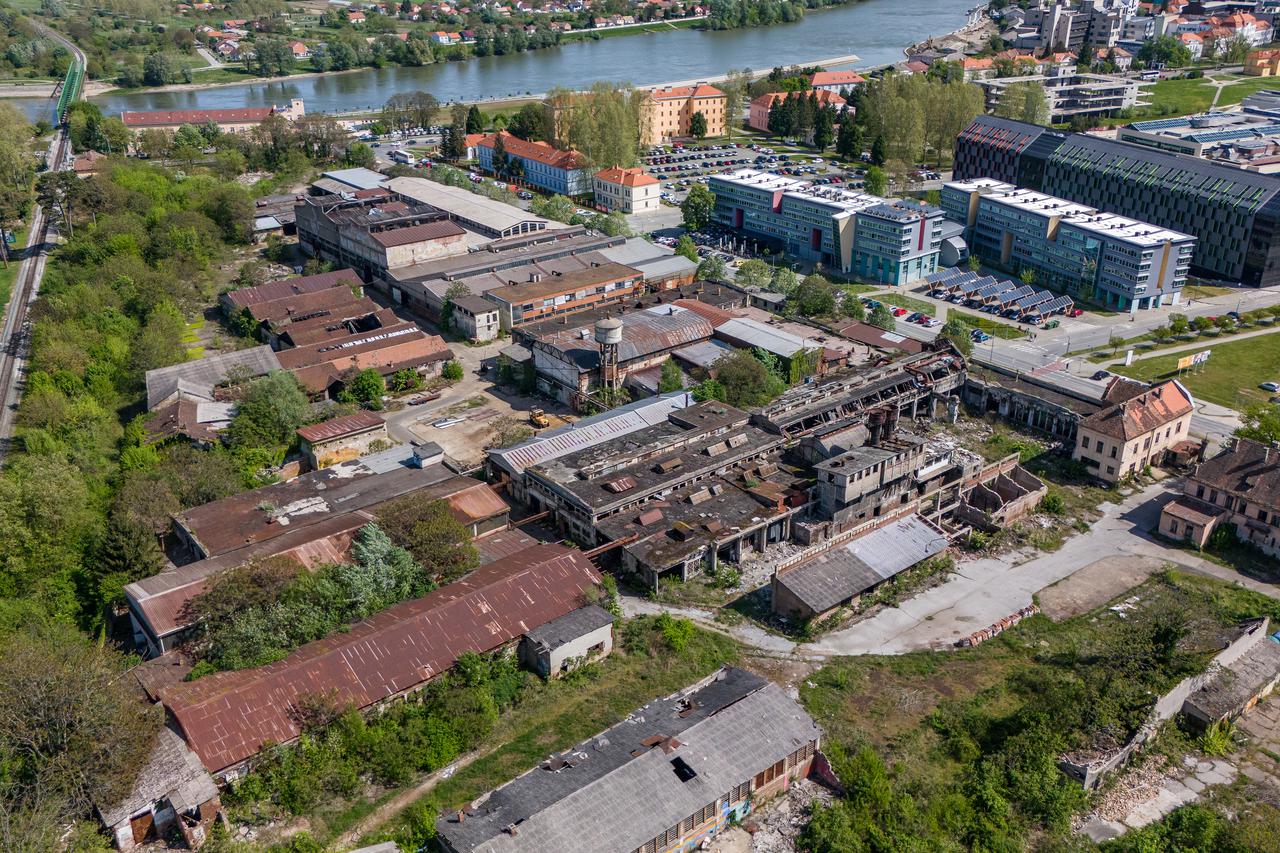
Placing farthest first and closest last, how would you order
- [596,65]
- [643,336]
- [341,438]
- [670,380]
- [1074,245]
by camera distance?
1. [596,65]
2. [1074,245]
3. [643,336]
4. [670,380]
5. [341,438]

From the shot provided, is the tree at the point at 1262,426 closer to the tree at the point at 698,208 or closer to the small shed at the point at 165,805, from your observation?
the tree at the point at 698,208

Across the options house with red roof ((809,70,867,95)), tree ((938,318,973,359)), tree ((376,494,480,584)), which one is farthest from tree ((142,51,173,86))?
tree ((376,494,480,584))

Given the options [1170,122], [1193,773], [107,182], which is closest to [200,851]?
[1193,773]

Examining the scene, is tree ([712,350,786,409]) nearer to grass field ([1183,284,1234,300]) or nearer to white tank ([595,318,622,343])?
white tank ([595,318,622,343])

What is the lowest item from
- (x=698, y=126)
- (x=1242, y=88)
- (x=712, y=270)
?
(x=712, y=270)

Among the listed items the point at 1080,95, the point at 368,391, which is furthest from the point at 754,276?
the point at 1080,95

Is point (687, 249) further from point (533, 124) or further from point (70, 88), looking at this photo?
point (70, 88)

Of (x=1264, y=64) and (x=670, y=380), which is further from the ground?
(x=1264, y=64)
